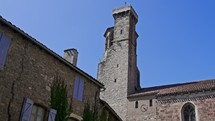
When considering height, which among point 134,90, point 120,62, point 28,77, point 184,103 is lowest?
point 28,77

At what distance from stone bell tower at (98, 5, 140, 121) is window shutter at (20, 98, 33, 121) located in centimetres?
1838

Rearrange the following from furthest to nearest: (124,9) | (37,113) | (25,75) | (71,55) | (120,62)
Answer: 1. (124,9)
2. (120,62)
3. (71,55)
4. (37,113)
5. (25,75)

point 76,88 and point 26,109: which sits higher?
point 76,88

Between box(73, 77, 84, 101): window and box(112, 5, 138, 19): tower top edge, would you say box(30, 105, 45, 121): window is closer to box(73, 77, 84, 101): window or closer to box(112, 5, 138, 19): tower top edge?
box(73, 77, 84, 101): window

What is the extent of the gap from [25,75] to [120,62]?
21.5 m

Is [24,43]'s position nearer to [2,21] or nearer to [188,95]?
[2,21]

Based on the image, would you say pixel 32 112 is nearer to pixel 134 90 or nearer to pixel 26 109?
pixel 26 109

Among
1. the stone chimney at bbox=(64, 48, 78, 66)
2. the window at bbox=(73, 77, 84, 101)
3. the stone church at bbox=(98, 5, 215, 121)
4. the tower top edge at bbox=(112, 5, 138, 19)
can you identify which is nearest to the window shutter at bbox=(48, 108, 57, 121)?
the window at bbox=(73, 77, 84, 101)

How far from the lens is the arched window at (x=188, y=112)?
912 inches

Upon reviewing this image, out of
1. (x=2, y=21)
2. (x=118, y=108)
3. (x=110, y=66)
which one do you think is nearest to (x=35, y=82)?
(x=2, y=21)

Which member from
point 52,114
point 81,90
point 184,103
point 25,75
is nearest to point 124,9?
point 184,103

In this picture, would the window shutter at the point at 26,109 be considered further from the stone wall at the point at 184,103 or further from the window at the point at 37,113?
the stone wall at the point at 184,103

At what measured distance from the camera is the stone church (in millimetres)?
23234

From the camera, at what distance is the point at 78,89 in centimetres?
1473
